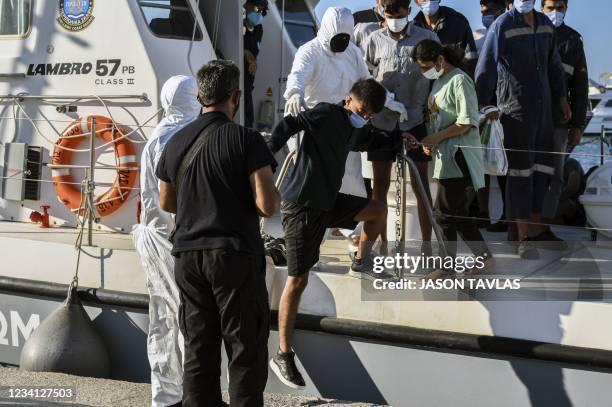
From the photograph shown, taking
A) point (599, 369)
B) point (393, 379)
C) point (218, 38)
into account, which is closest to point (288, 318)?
point (393, 379)

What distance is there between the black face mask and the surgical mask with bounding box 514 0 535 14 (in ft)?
3.10

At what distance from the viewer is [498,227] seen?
5.43 metres

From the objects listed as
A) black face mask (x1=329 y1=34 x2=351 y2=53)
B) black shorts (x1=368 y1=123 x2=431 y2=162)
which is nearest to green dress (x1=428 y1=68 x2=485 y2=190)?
black shorts (x1=368 y1=123 x2=431 y2=162)

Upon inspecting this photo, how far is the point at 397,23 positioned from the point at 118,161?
5.85 feet

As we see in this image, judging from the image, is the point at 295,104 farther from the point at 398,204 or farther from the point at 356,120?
the point at 398,204

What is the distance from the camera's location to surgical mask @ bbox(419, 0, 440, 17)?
19.4 ft

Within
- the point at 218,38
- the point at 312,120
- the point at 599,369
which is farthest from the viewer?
the point at 218,38

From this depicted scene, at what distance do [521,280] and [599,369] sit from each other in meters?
0.55

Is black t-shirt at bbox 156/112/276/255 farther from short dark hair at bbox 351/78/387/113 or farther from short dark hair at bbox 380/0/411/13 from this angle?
short dark hair at bbox 380/0/411/13

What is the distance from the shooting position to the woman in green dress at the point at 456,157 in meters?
4.51

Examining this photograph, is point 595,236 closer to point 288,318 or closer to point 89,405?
point 288,318

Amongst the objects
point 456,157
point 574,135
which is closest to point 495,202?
point 574,135

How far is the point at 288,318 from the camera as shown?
442 centimetres

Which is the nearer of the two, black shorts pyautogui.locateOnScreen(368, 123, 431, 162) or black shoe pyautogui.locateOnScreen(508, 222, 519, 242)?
black shorts pyautogui.locateOnScreen(368, 123, 431, 162)
